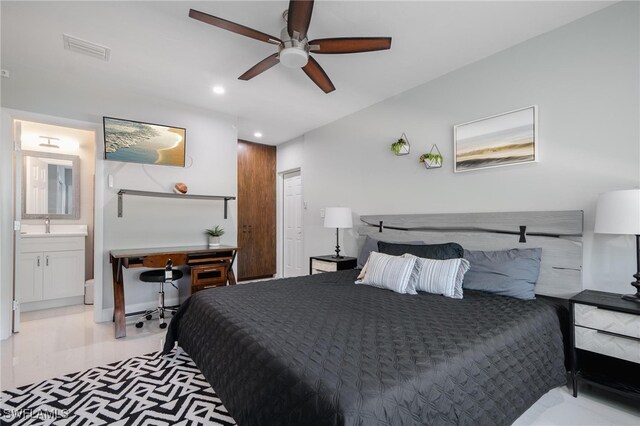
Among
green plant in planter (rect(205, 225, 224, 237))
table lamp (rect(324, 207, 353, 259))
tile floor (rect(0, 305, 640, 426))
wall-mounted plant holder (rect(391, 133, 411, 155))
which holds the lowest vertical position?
tile floor (rect(0, 305, 640, 426))

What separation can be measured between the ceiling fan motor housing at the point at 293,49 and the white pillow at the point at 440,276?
187 cm

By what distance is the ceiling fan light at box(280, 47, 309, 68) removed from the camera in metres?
2.15

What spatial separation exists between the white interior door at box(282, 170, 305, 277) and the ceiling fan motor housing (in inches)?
130

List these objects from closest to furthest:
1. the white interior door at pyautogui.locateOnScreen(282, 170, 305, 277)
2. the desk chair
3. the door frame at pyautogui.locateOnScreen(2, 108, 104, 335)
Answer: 1. the door frame at pyautogui.locateOnScreen(2, 108, 104, 335)
2. the desk chair
3. the white interior door at pyautogui.locateOnScreen(282, 170, 305, 277)

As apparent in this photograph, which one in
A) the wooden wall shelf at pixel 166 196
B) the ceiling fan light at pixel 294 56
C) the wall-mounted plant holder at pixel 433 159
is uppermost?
the ceiling fan light at pixel 294 56

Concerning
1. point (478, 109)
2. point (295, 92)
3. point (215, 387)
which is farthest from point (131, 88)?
point (478, 109)

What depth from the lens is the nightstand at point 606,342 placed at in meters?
1.77

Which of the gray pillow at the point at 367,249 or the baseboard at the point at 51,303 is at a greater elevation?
the gray pillow at the point at 367,249

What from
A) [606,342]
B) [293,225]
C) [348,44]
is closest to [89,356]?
[348,44]

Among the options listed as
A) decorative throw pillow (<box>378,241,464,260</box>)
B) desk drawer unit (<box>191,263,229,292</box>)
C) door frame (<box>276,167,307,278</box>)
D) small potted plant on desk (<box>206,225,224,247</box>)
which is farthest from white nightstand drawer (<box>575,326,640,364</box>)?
door frame (<box>276,167,307,278</box>)

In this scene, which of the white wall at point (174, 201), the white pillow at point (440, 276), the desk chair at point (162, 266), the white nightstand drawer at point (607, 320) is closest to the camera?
the white nightstand drawer at point (607, 320)

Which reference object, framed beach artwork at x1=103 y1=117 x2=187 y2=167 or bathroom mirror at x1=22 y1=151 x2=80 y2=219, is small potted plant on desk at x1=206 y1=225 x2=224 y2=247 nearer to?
framed beach artwork at x1=103 y1=117 x2=187 y2=167

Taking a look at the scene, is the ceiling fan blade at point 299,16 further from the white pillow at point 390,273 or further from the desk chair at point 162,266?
the desk chair at point 162,266

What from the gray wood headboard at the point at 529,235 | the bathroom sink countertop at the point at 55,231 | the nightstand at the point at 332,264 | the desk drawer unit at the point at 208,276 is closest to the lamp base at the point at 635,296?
the gray wood headboard at the point at 529,235
